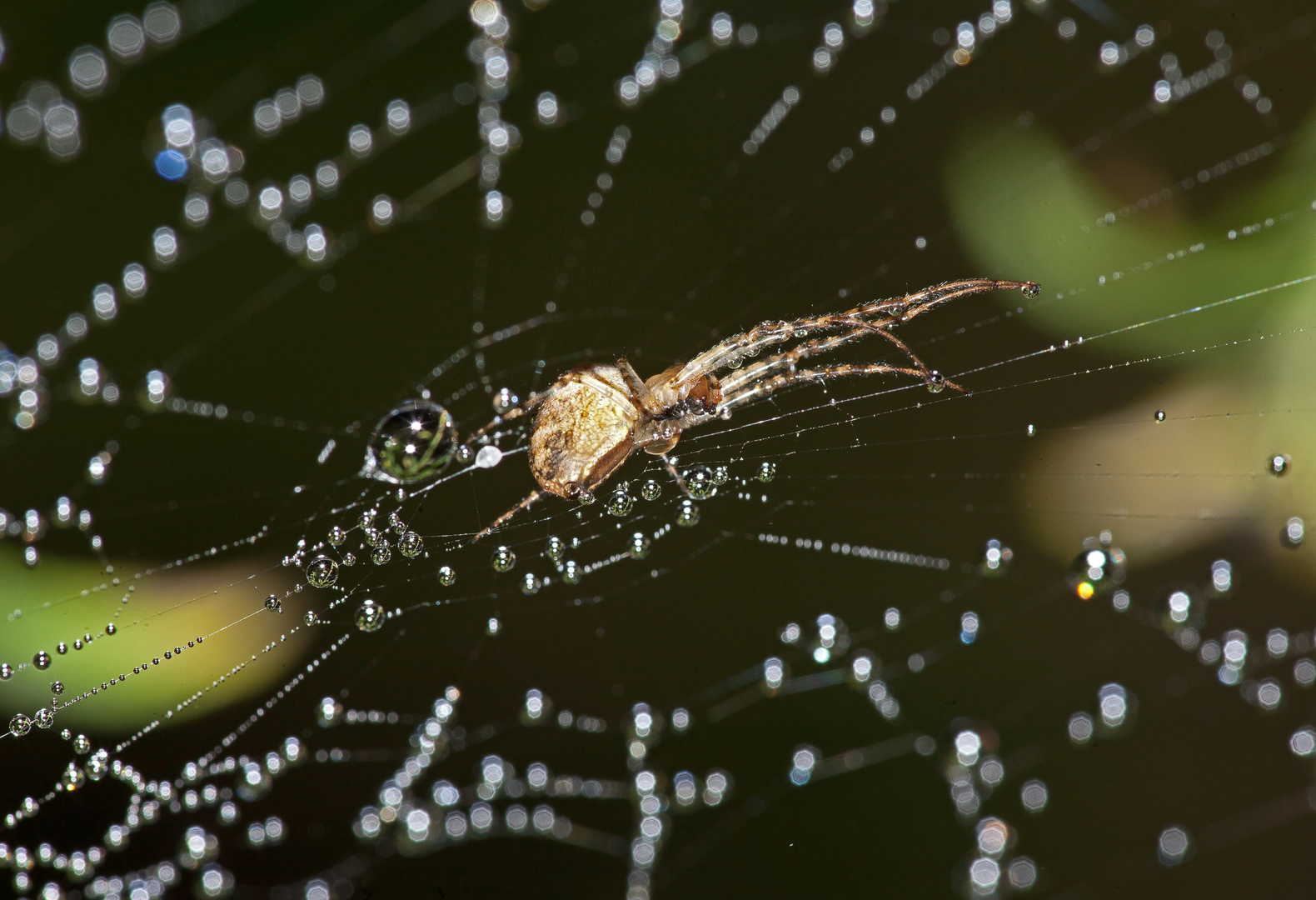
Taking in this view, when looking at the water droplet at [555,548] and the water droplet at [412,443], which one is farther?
the water droplet at [555,548]

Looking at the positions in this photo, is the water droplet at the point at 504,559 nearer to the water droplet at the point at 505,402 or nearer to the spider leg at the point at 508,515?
the spider leg at the point at 508,515

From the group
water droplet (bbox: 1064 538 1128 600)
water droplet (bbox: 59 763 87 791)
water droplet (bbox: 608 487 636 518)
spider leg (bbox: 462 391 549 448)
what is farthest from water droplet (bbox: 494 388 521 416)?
water droplet (bbox: 1064 538 1128 600)

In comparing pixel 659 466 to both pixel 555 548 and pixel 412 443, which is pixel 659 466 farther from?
pixel 412 443

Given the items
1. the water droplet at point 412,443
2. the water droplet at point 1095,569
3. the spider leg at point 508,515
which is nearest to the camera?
the water droplet at point 412,443

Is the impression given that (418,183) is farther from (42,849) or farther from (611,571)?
(42,849)


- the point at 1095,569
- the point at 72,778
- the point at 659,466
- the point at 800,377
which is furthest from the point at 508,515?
the point at 1095,569

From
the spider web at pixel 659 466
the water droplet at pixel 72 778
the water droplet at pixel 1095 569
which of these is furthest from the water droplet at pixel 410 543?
the water droplet at pixel 1095 569
